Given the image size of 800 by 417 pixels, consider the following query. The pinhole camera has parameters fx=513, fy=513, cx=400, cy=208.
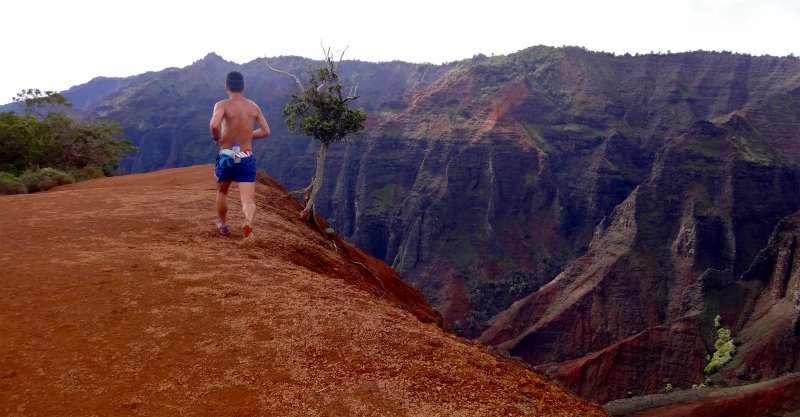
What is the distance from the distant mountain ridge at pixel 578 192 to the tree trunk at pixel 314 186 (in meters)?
23.2

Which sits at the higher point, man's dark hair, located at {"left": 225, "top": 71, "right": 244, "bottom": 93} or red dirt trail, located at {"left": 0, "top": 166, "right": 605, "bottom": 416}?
man's dark hair, located at {"left": 225, "top": 71, "right": 244, "bottom": 93}

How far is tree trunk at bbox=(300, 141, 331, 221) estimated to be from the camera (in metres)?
13.2

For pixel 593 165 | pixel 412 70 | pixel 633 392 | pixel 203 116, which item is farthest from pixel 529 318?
pixel 412 70

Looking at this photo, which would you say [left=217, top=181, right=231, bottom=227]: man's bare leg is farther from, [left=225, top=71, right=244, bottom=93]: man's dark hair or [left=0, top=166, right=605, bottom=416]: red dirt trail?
[left=225, top=71, right=244, bottom=93]: man's dark hair

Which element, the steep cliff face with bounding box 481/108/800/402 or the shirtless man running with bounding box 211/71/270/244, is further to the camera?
the steep cliff face with bounding box 481/108/800/402

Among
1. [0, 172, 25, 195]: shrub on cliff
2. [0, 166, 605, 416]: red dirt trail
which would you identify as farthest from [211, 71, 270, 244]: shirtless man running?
[0, 172, 25, 195]: shrub on cliff

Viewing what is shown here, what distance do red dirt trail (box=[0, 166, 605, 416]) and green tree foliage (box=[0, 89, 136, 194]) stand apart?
28.5ft

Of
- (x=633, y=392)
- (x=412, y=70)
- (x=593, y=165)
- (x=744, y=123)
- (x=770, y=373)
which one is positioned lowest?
(x=633, y=392)

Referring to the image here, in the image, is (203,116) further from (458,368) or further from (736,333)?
(458,368)

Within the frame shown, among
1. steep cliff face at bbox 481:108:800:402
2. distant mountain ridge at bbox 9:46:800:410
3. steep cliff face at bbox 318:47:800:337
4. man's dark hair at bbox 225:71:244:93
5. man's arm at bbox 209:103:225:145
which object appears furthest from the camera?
steep cliff face at bbox 318:47:800:337

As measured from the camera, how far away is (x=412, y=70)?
11500cm

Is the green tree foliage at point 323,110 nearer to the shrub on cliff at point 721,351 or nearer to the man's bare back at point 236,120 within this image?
the man's bare back at point 236,120

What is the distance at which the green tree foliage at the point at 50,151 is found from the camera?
15474 mm

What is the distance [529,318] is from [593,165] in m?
25.7
